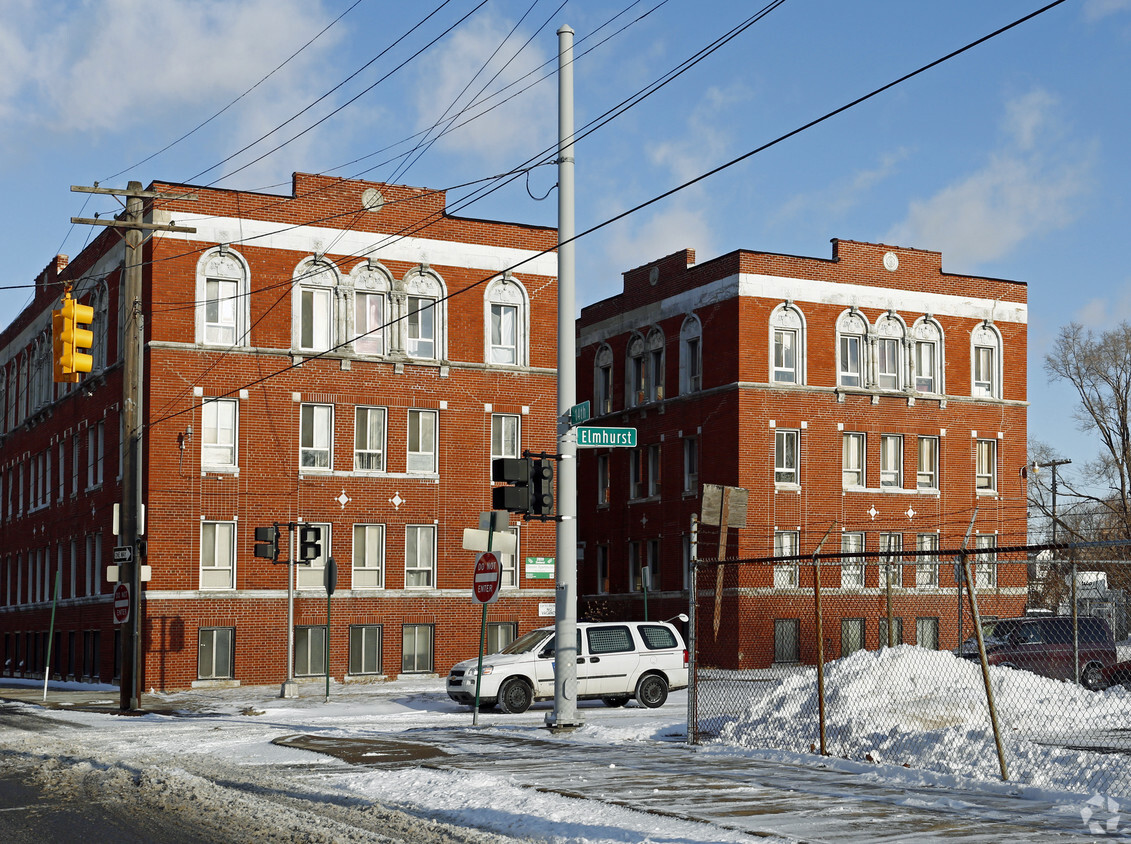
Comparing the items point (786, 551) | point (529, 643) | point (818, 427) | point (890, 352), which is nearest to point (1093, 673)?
point (529, 643)

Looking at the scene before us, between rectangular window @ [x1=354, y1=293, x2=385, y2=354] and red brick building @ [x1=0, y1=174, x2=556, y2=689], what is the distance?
0.20 ft

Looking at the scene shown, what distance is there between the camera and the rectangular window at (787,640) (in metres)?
43.8

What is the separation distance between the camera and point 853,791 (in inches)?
513

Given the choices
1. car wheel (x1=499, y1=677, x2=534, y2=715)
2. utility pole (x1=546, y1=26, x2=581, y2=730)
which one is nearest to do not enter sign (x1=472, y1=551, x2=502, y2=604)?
utility pole (x1=546, y1=26, x2=581, y2=730)

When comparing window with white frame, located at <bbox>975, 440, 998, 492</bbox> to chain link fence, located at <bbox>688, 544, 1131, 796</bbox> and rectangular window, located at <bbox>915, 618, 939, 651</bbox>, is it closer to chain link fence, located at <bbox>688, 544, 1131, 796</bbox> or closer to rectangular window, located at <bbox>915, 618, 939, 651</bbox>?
rectangular window, located at <bbox>915, 618, 939, 651</bbox>

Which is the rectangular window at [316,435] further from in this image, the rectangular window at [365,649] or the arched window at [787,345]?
the arched window at [787,345]

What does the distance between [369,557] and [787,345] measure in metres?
15.6

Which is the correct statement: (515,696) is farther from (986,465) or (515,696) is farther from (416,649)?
(986,465)

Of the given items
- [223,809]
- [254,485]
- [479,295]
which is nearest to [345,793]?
[223,809]

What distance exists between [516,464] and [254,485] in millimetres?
21656

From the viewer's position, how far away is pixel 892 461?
4800 centimetres

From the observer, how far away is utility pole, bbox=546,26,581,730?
64.7 ft

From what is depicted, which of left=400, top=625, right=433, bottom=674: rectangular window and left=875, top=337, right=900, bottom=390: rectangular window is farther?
left=875, top=337, right=900, bottom=390: rectangular window

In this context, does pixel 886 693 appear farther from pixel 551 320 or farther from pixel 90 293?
pixel 90 293
